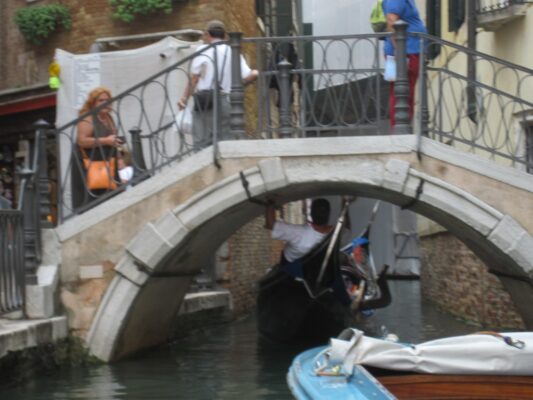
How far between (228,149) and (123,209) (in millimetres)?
918

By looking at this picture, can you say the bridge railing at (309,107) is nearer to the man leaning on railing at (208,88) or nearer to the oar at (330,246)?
the man leaning on railing at (208,88)

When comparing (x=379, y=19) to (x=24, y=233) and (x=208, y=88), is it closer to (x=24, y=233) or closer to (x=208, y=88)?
(x=208, y=88)

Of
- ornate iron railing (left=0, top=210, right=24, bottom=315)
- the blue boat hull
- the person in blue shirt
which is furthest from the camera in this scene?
the person in blue shirt

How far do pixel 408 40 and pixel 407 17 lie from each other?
35cm

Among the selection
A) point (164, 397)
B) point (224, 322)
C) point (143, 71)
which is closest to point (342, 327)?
point (224, 322)

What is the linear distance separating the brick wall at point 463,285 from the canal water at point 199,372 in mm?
293

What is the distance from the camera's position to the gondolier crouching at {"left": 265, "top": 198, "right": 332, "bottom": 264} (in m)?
10.5

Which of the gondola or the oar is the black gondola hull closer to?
the gondola

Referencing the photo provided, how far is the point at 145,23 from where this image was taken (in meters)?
12.2

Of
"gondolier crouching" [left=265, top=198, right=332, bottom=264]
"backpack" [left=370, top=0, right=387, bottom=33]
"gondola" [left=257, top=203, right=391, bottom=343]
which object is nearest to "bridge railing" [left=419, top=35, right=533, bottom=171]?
"backpack" [left=370, top=0, right=387, bottom=33]

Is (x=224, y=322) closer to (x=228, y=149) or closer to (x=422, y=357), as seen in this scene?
(x=228, y=149)

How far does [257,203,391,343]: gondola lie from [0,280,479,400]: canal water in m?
0.20

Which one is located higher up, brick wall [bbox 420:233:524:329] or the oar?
the oar

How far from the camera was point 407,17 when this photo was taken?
29.3 feet
